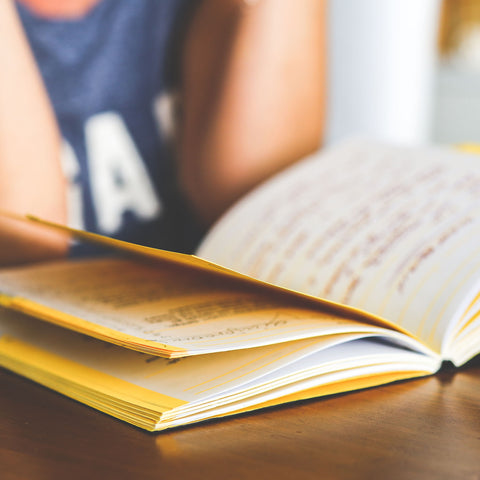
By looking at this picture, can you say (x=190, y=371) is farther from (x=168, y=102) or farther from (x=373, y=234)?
(x=168, y=102)

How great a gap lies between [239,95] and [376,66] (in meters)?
0.31

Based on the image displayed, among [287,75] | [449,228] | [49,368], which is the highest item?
[287,75]

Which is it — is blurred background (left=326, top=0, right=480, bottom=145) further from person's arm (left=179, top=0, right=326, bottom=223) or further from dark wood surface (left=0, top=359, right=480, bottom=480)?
dark wood surface (left=0, top=359, right=480, bottom=480)

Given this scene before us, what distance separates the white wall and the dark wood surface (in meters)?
0.67

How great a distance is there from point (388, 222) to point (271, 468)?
24cm

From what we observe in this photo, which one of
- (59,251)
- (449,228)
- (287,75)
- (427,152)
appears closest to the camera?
(449,228)

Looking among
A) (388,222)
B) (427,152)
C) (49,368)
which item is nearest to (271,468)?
(49,368)

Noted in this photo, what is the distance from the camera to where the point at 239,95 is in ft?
2.52

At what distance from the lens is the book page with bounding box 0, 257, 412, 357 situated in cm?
34

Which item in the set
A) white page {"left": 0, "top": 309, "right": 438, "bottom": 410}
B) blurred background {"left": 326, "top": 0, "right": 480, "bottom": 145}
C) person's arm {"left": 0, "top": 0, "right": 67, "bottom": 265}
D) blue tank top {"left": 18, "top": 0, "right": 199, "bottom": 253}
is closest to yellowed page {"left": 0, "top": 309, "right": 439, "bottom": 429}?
white page {"left": 0, "top": 309, "right": 438, "bottom": 410}

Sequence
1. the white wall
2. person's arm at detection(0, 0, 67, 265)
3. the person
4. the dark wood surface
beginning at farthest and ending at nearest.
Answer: the white wall
the person
person's arm at detection(0, 0, 67, 265)
the dark wood surface

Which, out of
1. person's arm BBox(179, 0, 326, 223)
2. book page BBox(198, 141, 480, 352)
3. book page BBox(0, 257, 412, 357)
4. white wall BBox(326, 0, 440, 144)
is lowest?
book page BBox(0, 257, 412, 357)

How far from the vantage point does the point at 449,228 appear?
45 centimetres

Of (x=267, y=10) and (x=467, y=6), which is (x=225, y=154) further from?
(x=467, y=6)
